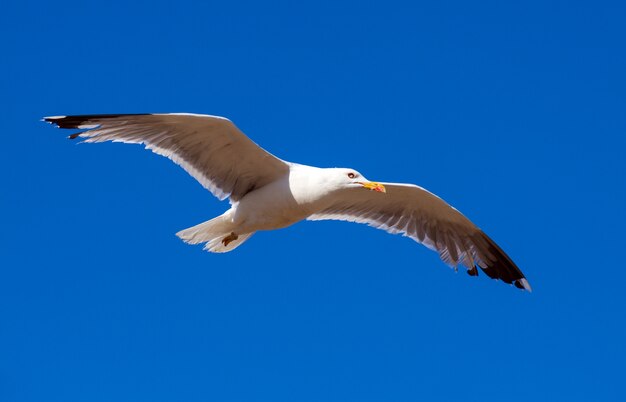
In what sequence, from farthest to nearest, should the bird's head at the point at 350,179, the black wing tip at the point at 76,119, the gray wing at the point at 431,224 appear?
1. the gray wing at the point at 431,224
2. the black wing tip at the point at 76,119
3. the bird's head at the point at 350,179

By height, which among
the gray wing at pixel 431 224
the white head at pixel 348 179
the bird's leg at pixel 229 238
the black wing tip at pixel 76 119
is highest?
the gray wing at pixel 431 224

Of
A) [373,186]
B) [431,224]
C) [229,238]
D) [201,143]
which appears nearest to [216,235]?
[229,238]

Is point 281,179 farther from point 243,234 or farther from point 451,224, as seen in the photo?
point 451,224

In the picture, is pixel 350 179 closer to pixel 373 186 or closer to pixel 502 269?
pixel 373 186

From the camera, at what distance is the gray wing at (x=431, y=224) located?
11.6 m

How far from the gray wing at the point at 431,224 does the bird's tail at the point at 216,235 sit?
1094mm

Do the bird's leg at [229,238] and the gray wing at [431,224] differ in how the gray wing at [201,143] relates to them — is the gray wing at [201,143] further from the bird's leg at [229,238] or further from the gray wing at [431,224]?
the gray wing at [431,224]

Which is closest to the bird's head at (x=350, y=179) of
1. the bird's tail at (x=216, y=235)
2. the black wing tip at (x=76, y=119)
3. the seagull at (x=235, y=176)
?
the seagull at (x=235, y=176)

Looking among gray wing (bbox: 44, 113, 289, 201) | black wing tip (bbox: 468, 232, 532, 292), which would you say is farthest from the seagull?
black wing tip (bbox: 468, 232, 532, 292)

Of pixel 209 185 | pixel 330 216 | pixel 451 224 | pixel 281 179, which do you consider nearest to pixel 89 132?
pixel 209 185

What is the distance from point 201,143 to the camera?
34.4 feet

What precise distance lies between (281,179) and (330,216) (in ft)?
4.81

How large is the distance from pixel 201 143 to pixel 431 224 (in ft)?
10.5

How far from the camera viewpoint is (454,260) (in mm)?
12203
